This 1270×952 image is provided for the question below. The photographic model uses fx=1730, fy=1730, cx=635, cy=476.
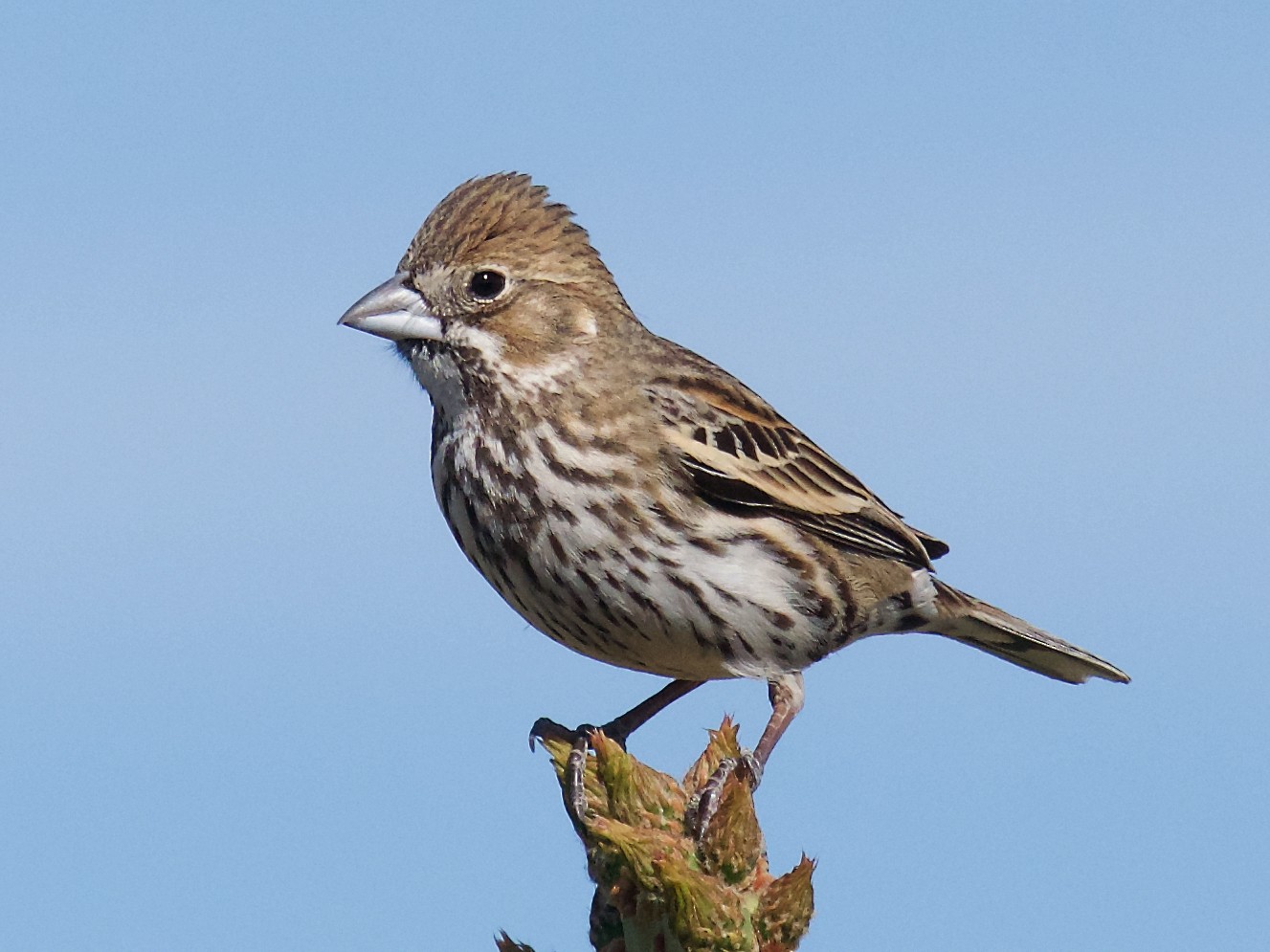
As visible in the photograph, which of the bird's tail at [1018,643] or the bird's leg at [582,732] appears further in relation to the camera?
the bird's tail at [1018,643]

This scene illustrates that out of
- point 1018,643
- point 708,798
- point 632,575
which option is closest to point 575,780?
point 708,798

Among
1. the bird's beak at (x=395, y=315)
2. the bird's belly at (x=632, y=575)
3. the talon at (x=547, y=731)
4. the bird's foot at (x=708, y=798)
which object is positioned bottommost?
the bird's foot at (x=708, y=798)

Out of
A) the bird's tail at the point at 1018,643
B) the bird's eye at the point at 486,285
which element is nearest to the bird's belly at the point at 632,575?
the bird's eye at the point at 486,285

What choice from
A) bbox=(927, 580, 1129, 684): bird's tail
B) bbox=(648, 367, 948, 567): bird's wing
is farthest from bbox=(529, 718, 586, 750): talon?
bbox=(927, 580, 1129, 684): bird's tail

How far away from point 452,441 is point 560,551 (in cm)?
82

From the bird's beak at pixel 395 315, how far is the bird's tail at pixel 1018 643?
3.25 meters

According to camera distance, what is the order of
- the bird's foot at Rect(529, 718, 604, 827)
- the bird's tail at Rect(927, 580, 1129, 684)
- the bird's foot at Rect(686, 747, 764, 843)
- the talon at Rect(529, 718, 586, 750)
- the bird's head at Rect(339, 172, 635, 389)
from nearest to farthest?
the bird's foot at Rect(686, 747, 764, 843)
the bird's foot at Rect(529, 718, 604, 827)
the talon at Rect(529, 718, 586, 750)
the bird's head at Rect(339, 172, 635, 389)
the bird's tail at Rect(927, 580, 1129, 684)

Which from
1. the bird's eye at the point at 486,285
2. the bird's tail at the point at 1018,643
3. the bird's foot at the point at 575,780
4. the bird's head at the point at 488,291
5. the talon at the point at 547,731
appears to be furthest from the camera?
the bird's tail at the point at 1018,643

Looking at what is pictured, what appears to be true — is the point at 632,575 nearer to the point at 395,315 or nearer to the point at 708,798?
the point at 395,315

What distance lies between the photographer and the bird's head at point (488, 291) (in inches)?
296

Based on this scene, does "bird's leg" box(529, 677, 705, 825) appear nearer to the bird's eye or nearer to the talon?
the talon

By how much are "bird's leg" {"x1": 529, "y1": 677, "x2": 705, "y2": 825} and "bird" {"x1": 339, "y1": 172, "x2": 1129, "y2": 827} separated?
1 centimetres

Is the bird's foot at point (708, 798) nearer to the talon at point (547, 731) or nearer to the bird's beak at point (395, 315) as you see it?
the talon at point (547, 731)

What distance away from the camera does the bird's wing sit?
24.9 ft
